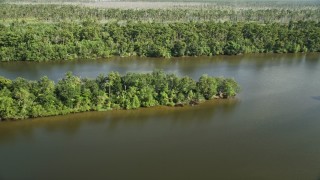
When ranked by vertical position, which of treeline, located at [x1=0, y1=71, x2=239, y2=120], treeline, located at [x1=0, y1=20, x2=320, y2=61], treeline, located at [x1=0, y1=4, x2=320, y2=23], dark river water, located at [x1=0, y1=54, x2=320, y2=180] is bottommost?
dark river water, located at [x1=0, y1=54, x2=320, y2=180]

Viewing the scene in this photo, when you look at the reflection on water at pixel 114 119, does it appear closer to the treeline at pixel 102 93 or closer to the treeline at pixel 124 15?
the treeline at pixel 102 93

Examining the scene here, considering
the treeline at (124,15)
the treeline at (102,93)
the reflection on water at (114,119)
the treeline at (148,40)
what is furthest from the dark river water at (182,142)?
the treeline at (124,15)

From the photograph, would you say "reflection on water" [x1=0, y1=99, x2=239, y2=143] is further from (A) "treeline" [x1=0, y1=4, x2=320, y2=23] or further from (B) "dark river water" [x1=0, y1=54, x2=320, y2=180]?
(A) "treeline" [x1=0, y1=4, x2=320, y2=23]

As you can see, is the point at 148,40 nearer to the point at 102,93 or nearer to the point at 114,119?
the point at 102,93

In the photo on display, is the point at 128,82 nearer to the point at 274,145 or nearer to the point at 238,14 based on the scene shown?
the point at 274,145

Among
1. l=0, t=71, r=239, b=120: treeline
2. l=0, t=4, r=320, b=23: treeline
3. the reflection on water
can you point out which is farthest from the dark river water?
l=0, t=4, r=320, b=23: treeline

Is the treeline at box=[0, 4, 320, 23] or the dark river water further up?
the treeline at box=[0, 4, 320, 23]

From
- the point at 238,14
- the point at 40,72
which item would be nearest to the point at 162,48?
the point at 40,72

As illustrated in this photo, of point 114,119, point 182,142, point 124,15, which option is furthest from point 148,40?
point 182,142
